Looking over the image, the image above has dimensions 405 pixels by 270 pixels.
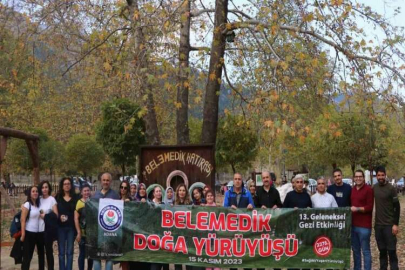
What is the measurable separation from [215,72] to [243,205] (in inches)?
136

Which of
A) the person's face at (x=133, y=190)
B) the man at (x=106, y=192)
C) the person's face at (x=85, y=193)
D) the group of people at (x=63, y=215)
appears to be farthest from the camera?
the person's face at (x=133, y=190)

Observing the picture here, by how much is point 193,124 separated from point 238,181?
97.7 feet

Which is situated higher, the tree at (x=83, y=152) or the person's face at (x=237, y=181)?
the tree at (x=83, y=152)

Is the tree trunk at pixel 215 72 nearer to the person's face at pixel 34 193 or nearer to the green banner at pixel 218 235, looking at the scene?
the green banner at pixel 218 235

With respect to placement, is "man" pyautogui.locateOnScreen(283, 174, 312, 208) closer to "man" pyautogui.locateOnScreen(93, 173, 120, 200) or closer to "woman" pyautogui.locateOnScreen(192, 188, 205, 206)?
"woman" pyautogui.locateOnScreen(192, 188, 205, 206)

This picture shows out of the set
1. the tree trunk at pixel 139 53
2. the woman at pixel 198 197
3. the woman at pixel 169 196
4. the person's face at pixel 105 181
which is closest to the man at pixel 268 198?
the woman at pixel 198 197

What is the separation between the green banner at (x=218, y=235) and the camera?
8906 mm

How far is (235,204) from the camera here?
9375 millimetres

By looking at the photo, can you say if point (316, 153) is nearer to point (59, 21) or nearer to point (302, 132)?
point (59, 21)

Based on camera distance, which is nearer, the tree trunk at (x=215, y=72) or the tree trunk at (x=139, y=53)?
the tree trunk at (x=139, y=53)

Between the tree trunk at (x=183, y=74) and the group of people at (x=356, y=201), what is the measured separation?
2.56 m

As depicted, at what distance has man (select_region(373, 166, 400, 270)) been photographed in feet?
30.6

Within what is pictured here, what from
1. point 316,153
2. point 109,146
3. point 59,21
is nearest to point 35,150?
point 59,21

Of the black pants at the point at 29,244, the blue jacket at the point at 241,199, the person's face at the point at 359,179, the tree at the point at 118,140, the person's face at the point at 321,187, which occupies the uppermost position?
the tree at the point at 118,140
